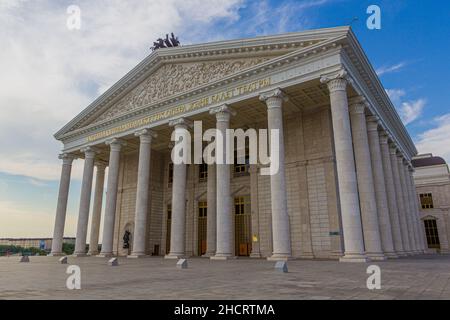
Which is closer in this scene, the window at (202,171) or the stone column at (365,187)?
the stone column at (365,187)

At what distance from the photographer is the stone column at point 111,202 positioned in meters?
25.9

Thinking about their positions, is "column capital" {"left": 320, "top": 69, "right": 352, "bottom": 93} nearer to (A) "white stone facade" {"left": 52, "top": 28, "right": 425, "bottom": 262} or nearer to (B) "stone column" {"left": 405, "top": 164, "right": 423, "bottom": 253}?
(A) "white stone facade" {"left": 52, "top": 28, "right": 425, "bottom": 262}

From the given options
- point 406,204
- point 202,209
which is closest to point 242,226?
point 202,209

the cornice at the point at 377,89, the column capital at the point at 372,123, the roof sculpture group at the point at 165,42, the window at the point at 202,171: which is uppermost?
the roof sculpture group at the point at 165,42

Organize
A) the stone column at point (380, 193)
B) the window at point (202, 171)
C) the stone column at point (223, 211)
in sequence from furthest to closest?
the window at point (202, 171) → the stone column at point (380, 193) → the stone column at point (223, 211)

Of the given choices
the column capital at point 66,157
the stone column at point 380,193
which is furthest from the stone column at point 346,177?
the column capital at point 66,157

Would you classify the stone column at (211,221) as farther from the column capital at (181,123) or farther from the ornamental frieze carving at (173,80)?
the ornamental frieze carving at (173,80)

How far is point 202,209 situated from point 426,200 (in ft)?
101

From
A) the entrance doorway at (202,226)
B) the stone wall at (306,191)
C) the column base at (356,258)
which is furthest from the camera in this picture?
the entrance doorway at (202,226)

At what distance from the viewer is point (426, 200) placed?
136 ft

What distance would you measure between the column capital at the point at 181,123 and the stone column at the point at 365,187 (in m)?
11.3

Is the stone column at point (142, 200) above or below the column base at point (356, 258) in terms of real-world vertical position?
above

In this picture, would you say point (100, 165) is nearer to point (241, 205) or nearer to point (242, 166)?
point (242, 166)

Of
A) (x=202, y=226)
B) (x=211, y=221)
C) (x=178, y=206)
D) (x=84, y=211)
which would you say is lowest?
(x=202, y=226)
